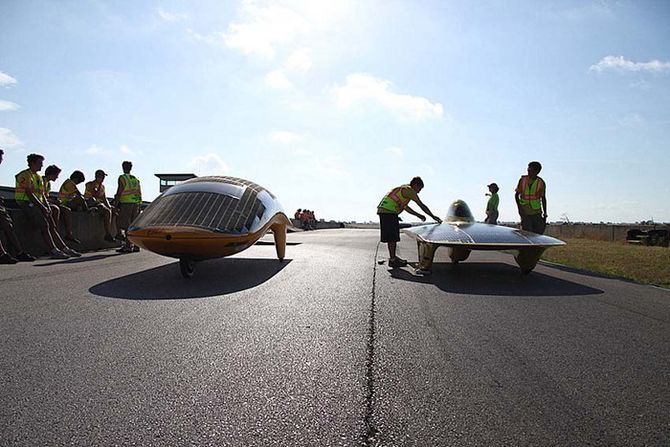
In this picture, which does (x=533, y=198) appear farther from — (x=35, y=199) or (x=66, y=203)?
(x=66, y=203)

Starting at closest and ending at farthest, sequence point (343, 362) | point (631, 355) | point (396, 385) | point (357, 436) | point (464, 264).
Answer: point (357, 436)
point (396, 385)
point (343, 362)
point (631, 355)
point (464, 264)

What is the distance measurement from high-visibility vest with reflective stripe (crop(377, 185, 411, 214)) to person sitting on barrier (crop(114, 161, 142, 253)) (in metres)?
6.12

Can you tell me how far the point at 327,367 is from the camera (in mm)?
2713

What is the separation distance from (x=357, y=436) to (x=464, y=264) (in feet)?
25.1

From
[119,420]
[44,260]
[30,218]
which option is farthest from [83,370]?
[30,218]

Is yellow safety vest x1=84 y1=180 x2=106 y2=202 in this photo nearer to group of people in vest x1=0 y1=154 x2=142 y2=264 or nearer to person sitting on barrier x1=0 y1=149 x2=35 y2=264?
group of people in vest x1=0 y1=154 x2=142 y2=264

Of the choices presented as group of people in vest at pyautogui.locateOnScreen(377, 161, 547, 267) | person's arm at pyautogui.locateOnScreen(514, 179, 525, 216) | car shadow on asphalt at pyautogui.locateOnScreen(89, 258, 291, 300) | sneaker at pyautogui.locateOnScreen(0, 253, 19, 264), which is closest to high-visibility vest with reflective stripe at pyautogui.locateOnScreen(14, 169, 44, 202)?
sneaker at pyautogui.locateOnScreen(0, 253, 19, 264)

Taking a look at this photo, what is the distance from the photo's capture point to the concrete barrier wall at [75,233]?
9.22 metres

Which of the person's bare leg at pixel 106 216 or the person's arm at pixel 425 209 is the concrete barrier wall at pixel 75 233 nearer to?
the person's bare leg at pixel 106 216

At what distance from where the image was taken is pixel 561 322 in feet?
13.2

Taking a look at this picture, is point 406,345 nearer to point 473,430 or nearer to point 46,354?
point 473,430

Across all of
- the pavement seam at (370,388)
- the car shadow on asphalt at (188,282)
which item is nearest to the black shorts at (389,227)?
the car shadow on asphalt at (188,282)

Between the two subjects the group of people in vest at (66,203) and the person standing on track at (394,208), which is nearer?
the person standing on track at (394,208)

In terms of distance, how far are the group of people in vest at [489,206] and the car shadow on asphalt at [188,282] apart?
2.12 metres
